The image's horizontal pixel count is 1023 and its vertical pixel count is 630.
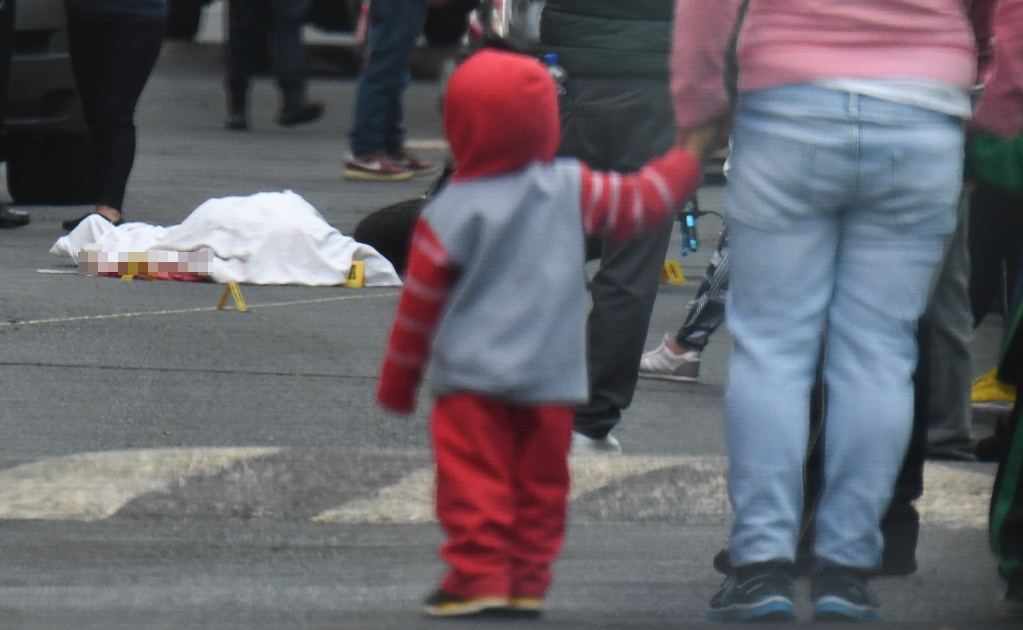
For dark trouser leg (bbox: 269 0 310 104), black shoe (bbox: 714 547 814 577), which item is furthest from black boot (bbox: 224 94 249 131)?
black shoe (bbox: 714 547 814 577)

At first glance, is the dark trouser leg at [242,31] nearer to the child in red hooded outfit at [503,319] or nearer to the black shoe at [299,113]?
the black shoe at [299,113]

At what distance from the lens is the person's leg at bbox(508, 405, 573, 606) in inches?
140

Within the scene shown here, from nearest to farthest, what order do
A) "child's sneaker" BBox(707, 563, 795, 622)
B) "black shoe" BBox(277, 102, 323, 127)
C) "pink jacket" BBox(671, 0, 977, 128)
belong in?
"pink jacket" BBox(671, 0, 977, 128) → "child's sneaker" BBox(707, 563, 795, 622) → "black shoe" BBox(277, 102, 323, 127)

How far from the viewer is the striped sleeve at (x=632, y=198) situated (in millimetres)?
3564

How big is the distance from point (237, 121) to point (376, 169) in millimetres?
3437

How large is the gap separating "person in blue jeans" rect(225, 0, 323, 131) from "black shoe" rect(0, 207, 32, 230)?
4123 mm

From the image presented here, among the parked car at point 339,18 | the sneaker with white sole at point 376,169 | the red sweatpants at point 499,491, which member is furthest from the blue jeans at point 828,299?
the parked car at point 339,18

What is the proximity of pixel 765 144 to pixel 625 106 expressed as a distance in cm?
177

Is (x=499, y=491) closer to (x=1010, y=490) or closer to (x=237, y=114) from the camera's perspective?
(x=1010, y=490)

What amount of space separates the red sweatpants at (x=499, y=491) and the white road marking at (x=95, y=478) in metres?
1.49

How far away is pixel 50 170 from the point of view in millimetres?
9836

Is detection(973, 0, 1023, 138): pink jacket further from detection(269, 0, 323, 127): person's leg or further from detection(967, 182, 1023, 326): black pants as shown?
detection(269, 0, 323, 127): person's leg

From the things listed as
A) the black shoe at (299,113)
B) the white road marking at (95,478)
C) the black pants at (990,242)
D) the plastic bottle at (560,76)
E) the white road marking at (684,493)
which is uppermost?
the plastic bottle at (560,76)

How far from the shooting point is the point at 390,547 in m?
4.58
